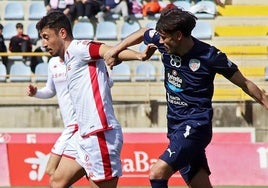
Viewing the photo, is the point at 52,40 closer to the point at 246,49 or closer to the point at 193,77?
the point at 193,77

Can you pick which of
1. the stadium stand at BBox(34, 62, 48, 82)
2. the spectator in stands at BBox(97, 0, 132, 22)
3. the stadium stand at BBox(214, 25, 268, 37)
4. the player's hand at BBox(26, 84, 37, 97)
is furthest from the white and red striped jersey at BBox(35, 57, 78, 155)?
the stadium stand at BBox(214, 25, 268, 37)

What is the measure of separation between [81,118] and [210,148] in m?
6.75

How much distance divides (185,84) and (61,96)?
8.32ft

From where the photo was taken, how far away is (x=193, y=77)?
6691mm

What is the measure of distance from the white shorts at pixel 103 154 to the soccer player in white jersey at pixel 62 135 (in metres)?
0.73

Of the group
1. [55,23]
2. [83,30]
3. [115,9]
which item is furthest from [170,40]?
[115,9]

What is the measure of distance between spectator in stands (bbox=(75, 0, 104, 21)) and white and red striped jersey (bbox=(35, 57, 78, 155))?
9657 mm

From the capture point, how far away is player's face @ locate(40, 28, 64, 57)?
680 centimetres

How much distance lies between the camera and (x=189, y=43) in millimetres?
6613

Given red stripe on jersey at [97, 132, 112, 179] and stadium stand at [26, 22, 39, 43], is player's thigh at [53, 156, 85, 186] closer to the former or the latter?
red stripe on jersey at [97, 132, 112, 179]

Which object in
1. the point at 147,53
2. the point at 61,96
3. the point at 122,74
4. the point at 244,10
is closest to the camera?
the point at 147,53

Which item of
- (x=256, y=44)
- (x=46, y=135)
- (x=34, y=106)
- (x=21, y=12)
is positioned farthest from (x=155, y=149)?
(x=21, y=12)

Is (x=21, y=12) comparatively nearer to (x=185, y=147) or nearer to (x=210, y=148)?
(x=210, y=148)

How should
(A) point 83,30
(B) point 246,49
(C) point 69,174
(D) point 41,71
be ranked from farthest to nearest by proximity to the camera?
(A) point 83,30, (B) point 246,49, (D) point 41,71, (C) point 69,174
